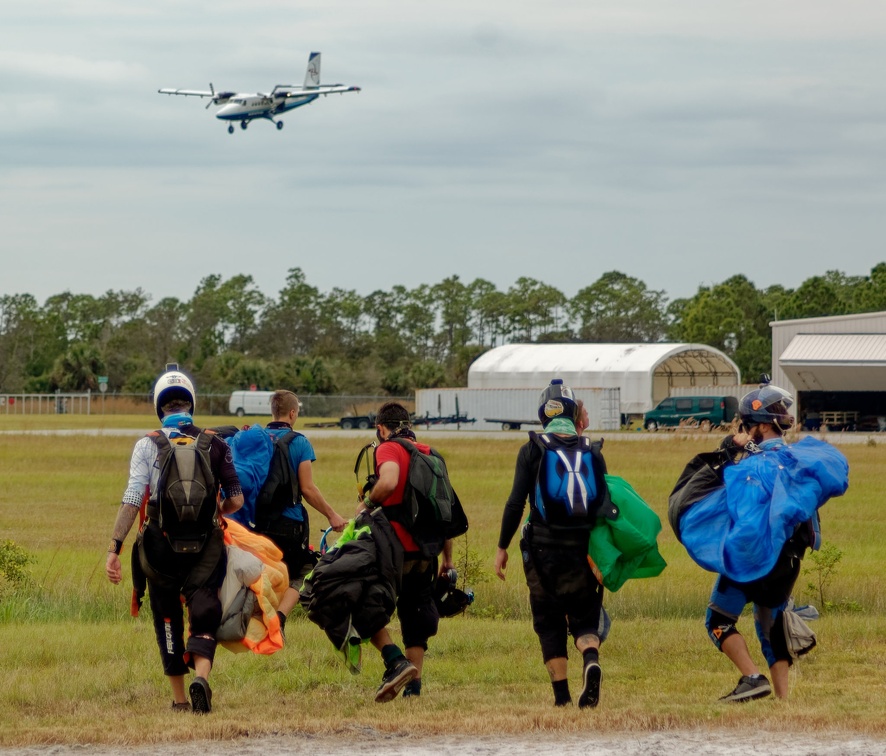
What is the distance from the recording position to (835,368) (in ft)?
180

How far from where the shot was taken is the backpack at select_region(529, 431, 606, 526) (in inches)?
268

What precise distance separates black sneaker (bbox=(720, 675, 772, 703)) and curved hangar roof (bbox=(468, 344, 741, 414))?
203ft

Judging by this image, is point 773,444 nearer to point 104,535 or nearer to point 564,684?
point 564,684

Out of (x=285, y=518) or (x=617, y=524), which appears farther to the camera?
(x=285, y=518)

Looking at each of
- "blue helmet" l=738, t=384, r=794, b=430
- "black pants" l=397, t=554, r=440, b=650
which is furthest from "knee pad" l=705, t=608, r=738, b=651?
"black pants" l=397, t=554, r=440, b=650

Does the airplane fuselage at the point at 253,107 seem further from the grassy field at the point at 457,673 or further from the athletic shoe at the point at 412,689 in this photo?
the athletic shoe at the point at 412,689

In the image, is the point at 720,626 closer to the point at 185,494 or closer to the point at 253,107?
the point at 185,494

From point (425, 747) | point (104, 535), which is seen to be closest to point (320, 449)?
point (104, 535)

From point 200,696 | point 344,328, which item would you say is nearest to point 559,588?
point 200,696

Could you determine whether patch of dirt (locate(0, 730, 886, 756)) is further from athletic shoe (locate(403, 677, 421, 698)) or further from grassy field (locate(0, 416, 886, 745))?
athletic shoe (locate(403, 677, 421, 698))

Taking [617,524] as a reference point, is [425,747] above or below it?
below

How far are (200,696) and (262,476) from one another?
188 cm

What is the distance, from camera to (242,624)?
22.0 feet

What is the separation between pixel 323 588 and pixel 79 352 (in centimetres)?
9408
